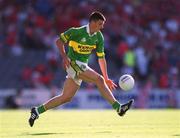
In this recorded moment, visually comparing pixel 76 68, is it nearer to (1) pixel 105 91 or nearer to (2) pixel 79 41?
(2) pixel 79 41

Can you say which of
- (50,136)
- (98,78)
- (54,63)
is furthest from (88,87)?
(50,136)

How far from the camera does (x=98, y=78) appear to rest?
14758mm

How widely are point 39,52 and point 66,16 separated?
2604mm

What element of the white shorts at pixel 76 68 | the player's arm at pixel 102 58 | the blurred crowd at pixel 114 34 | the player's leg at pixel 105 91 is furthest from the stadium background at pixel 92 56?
the player's leg at pixel 105 91

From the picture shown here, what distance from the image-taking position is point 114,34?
113 feet

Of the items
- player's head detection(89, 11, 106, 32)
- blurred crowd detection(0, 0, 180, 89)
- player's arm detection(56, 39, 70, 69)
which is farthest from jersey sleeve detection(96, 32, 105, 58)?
blurred crowd detection(0, 0, 180, 89)

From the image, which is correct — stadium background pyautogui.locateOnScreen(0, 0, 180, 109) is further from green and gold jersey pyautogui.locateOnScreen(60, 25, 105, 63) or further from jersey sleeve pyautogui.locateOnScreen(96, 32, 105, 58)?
green and gold jersey pyautogui.locateOnScreen(60, 25, 105, 63)

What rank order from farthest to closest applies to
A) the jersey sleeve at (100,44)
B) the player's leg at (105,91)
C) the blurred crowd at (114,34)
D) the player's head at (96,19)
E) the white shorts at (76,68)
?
the blurred crowd at (114,34)
the jersey sleeve at (100,44)
the white shorts at (76,68)
the player's head at (96,19)
the player's leg at (105,91)

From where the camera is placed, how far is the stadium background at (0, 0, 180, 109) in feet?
107

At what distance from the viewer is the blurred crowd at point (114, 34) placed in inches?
1307

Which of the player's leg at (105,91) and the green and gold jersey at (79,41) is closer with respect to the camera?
the player's leg at (105,91)

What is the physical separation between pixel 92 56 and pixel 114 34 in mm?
2165

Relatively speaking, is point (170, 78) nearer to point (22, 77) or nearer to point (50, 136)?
point (22, 77)

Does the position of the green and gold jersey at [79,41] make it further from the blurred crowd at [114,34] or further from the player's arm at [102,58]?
the blurred crowd at [114,34]
